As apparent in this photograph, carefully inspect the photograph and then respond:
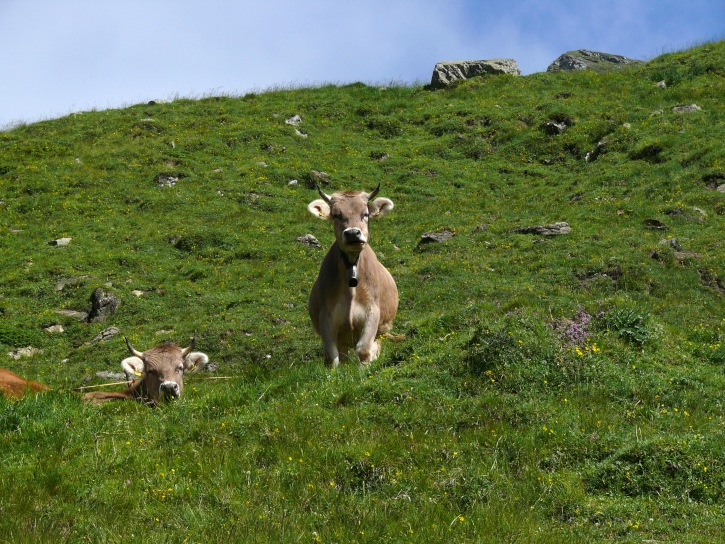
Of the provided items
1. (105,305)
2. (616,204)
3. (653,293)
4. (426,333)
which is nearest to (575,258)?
(653,293)

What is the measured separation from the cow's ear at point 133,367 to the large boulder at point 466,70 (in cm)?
3429

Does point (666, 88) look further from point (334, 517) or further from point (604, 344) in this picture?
point (334, 517)

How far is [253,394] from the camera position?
387 inches

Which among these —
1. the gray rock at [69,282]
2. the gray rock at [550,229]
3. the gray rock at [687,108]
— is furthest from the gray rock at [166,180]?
the gray rock at [687,108]

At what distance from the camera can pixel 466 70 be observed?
45.7 meters

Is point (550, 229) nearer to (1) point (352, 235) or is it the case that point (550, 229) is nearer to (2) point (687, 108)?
(2) point (687, 108)

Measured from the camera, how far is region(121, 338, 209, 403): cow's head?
42.1ft

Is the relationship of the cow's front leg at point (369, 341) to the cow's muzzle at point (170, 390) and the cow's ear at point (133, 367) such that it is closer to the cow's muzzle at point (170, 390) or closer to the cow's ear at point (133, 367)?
the cow's muzzle at point (170, 390)

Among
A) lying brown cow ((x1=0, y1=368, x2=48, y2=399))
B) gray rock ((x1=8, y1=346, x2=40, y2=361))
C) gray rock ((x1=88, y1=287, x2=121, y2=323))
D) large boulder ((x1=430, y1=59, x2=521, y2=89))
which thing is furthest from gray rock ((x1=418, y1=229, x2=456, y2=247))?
large boulder ((x1=430, y1=59, x2=521, y2=89))

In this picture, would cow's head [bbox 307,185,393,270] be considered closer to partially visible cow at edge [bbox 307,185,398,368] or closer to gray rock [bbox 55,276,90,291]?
partially visible cow at edge [bbox 307,185,398,368]

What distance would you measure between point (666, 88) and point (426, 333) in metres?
31.2

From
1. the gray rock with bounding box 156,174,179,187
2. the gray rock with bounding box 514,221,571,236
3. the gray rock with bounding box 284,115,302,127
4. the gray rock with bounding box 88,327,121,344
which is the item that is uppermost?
the gray rock with bounding box 284,115,302,127

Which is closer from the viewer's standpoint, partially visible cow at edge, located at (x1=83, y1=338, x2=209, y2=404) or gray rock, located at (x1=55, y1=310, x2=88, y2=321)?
partially visible cow at edge, located at (x1=83, y1=338, x2=209, y2=404)

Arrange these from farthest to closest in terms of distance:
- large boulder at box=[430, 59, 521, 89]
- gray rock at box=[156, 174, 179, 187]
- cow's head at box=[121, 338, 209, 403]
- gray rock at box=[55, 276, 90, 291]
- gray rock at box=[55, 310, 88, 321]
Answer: large boulder at box=[430, 59, 521, 89] → gray rock at box=[156, 174, 179, 187] → gray rock at box=[55, 276, 90, 291] → gray rock at box=[55, 310, 88, 321] → cow's head at box=[121, 338, 209, 403]
